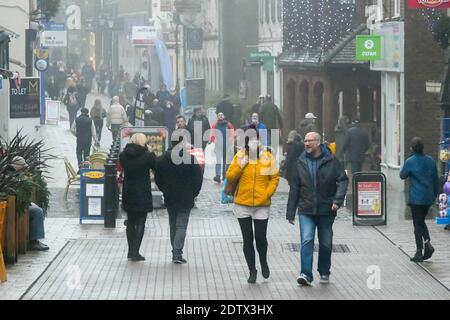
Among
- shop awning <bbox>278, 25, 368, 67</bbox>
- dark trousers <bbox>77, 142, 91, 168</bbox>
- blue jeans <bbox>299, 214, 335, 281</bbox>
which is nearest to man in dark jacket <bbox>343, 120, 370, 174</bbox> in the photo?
dark trousers <bbox>77, 142, 91, 168</bbox>

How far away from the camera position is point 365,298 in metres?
15.2

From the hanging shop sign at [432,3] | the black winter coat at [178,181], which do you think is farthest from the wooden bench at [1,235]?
the hanging shop sign at [432,3]

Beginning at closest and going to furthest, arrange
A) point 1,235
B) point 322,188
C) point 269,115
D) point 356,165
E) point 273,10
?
point 322,188 → point 1,235 → point 356,165 → point 269,115 → point 273,10

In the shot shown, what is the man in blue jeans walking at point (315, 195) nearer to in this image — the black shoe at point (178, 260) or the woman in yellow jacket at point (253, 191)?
the woman in yellow jacket at point (253, 191)

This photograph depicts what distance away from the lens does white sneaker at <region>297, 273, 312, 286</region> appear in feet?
53.0

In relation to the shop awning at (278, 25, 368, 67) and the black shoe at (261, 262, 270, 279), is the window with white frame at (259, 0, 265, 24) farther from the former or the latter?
the black shoe at (261, 262, 270, 279)

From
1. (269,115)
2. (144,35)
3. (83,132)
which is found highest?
(144,35)

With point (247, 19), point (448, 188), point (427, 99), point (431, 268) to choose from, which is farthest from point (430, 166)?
point (247, 19)

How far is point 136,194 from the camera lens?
18.6 meters

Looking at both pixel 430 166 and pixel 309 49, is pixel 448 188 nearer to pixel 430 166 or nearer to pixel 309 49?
pixel 430 166

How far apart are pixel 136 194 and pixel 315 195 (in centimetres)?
319

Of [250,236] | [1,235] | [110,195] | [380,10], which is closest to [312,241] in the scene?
[250,236]

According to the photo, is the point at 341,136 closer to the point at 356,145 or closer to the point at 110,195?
the point at 356,145

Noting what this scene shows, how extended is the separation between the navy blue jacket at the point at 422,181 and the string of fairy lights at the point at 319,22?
22905 mm
